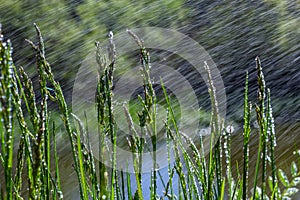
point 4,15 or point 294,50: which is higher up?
point 4,15

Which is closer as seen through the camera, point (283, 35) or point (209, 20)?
point (283, 35)

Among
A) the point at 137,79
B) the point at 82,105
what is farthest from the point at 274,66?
the point at 82,105

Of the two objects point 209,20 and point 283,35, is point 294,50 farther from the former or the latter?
point 209,20

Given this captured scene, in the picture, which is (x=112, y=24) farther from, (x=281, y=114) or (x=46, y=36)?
(x=281, y=114)

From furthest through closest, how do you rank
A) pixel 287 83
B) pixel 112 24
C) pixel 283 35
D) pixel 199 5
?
pixel 199 5
pixel 112 24
pixel 283 35
pixel 287 83

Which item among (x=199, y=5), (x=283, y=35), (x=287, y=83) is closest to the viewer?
(x=287, y=83)

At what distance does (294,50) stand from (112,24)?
2.02m

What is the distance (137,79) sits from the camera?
530 centimetres

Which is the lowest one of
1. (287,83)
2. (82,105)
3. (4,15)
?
(287,83)

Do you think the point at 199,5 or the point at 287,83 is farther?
the point at 199,5

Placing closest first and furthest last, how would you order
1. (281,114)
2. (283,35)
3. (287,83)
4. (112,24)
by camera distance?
(281,114) → (287,83) → (283,35) → (112,24)

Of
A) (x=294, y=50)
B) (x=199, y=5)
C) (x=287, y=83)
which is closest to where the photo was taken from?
(x=287, y=83)

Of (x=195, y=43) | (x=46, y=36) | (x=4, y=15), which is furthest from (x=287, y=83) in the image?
(x=4, y=15)

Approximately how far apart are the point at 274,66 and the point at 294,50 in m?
0.40
